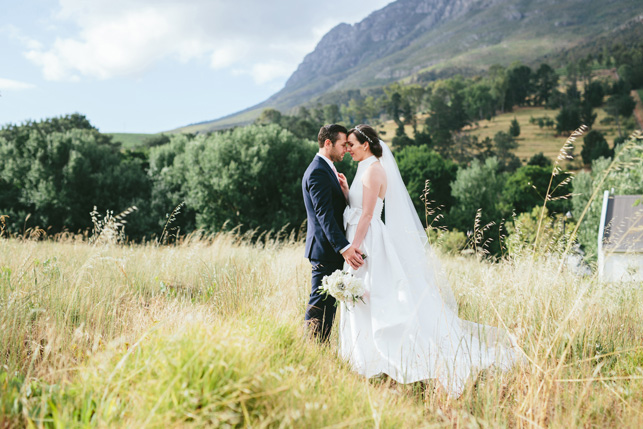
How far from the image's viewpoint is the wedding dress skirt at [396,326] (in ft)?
11.6

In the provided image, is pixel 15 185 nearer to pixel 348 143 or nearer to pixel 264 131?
pixel 264 131

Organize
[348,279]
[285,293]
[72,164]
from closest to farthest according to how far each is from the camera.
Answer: [348,279] < [285,293] < [72,164]

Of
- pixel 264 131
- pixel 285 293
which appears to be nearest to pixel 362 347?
pixel 285 293

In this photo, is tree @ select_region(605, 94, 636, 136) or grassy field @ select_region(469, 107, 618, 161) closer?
grassy field @ select_region(469, 107, 618, 161)

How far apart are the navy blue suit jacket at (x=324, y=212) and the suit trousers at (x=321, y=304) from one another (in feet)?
0.27

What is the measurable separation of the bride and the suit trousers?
0.59 ft

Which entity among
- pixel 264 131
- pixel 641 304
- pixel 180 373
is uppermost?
pixel 264 131

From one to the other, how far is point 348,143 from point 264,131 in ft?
79.8

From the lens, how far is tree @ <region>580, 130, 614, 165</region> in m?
63.1

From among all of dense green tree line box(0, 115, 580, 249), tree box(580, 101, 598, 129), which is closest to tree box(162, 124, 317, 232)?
dense green tree line box(0, 115, 580, 249)

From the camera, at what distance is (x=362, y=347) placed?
3844 mm

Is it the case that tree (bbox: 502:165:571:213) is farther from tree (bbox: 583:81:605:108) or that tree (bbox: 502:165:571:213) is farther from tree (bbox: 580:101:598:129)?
tree (bbox: 583:81:605:108)

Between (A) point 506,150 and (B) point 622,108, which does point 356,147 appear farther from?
(B) point 622,108

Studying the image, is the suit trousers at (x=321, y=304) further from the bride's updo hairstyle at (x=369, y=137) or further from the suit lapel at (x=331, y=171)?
the bride's updo hairstyle at (x=369, y=137)
